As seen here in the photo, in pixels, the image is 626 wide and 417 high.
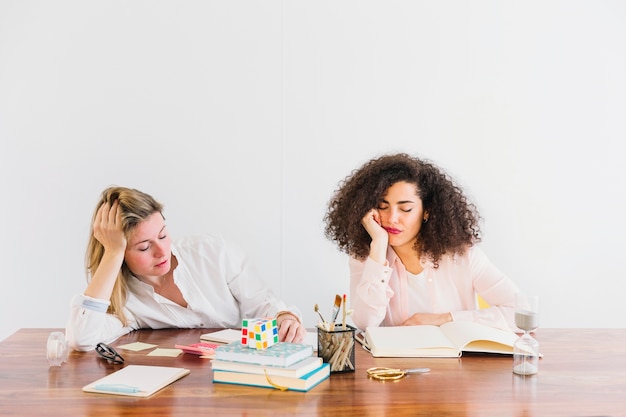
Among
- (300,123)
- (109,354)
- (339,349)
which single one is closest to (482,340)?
(339,349)

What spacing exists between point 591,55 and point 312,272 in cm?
181

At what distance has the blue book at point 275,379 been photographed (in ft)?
4.98

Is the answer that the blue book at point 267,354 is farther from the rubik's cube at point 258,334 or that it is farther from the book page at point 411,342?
the book page at point 411,342

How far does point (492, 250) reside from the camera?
3.27 metres

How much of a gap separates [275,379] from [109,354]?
1.83 ft

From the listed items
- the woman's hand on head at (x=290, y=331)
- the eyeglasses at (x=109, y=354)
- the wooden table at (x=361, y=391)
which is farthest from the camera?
the woman's hand on head at (x=290, y=331)

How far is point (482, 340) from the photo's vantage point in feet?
6.12

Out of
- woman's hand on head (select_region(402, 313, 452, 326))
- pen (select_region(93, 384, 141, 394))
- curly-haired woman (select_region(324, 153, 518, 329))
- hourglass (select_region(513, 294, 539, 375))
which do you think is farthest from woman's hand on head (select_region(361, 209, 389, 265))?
pen (select_region(93, 384, 141, 394))

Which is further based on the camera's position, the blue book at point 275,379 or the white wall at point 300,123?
the white wall at point 300,123

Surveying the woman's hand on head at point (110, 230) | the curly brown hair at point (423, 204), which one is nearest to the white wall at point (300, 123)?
the curly brown hair at point (423, 204)

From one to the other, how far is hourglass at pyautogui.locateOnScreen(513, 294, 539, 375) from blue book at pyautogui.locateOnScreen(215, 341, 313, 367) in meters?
0.55

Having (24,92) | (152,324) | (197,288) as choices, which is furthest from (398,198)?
(24,92)

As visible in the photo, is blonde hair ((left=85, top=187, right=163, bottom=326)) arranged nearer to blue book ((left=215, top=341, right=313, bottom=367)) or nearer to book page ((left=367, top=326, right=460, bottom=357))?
blue book ((left=215, top=341, right=313, bottom=367))

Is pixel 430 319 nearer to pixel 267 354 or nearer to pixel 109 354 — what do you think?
pixel 267 354
